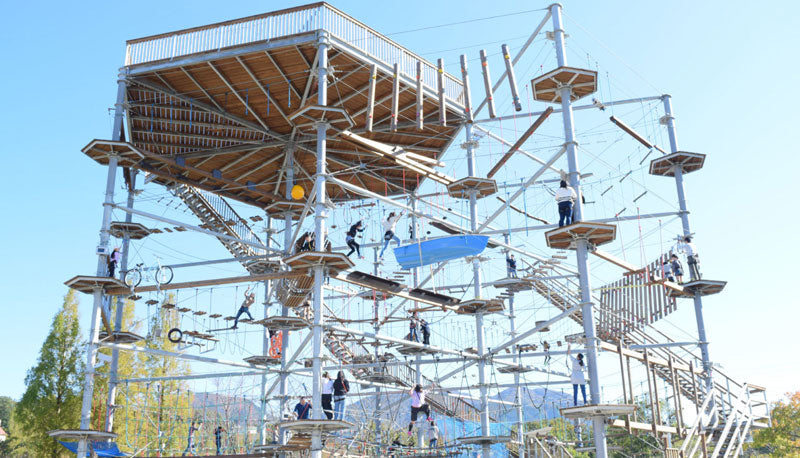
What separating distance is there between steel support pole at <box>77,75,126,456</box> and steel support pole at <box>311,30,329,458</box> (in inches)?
298

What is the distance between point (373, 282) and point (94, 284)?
9.55 meters

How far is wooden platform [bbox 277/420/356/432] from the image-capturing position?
19531 mm

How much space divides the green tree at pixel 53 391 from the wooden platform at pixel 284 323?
10.4 meters

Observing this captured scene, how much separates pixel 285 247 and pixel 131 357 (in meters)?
13.9

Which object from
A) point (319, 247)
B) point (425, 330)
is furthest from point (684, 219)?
point (319, 247)

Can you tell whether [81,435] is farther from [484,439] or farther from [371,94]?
[371,94]

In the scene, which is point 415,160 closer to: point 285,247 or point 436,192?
point 436,192

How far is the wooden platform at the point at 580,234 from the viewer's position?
16.1 m

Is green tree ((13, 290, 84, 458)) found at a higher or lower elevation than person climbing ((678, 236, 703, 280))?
lower

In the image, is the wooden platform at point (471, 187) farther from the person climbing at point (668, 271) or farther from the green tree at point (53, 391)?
the green tree at point (53, 391)

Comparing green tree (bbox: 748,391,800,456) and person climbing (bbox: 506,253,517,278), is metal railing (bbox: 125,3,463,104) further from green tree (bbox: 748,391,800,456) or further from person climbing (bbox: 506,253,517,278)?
green tree (bbox: 748,391,800,456)

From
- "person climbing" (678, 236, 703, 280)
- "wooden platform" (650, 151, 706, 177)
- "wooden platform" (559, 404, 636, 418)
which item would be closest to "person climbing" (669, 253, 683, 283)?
"person climbing" (678, 236, 703, 280)

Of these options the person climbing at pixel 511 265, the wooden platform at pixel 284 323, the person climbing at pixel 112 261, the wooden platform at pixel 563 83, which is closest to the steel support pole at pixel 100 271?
the person climbing at pixel 112 261

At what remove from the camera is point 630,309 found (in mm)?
24594
